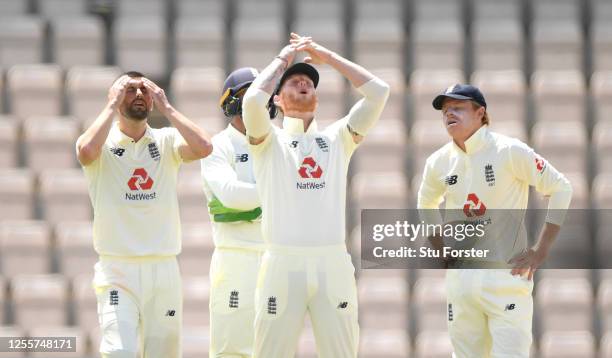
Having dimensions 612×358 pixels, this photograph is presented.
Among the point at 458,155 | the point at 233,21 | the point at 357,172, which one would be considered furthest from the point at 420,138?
the point at 458,155

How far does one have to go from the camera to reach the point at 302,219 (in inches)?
244

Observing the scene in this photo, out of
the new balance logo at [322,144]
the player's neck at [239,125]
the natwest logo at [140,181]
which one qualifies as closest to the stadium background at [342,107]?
the player's neck at [239,125]

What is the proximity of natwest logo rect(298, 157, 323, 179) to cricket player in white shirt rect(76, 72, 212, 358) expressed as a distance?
696 mm

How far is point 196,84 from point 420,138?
78.3 inches

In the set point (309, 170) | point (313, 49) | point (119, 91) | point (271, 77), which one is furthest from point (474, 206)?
point (119, 91)

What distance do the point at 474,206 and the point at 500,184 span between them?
0.19 meters

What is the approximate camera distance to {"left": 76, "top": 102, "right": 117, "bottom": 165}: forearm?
6.57 m

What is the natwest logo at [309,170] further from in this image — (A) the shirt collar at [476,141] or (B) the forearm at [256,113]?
(A) the shirt collar at [476,141]

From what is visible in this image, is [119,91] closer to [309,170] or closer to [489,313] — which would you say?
[309,170]

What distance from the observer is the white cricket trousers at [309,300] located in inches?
242

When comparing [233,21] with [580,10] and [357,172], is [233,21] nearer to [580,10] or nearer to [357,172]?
[357,172]

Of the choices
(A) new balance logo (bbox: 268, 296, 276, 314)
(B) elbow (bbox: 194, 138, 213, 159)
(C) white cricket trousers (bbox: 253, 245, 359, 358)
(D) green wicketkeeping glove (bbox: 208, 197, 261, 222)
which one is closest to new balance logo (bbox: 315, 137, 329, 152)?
(C) white cricket trousers (bbox: 253, 245, 359, 358)

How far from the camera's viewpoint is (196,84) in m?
11.1

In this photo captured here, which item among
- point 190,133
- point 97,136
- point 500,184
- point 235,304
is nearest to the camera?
point 97,136
